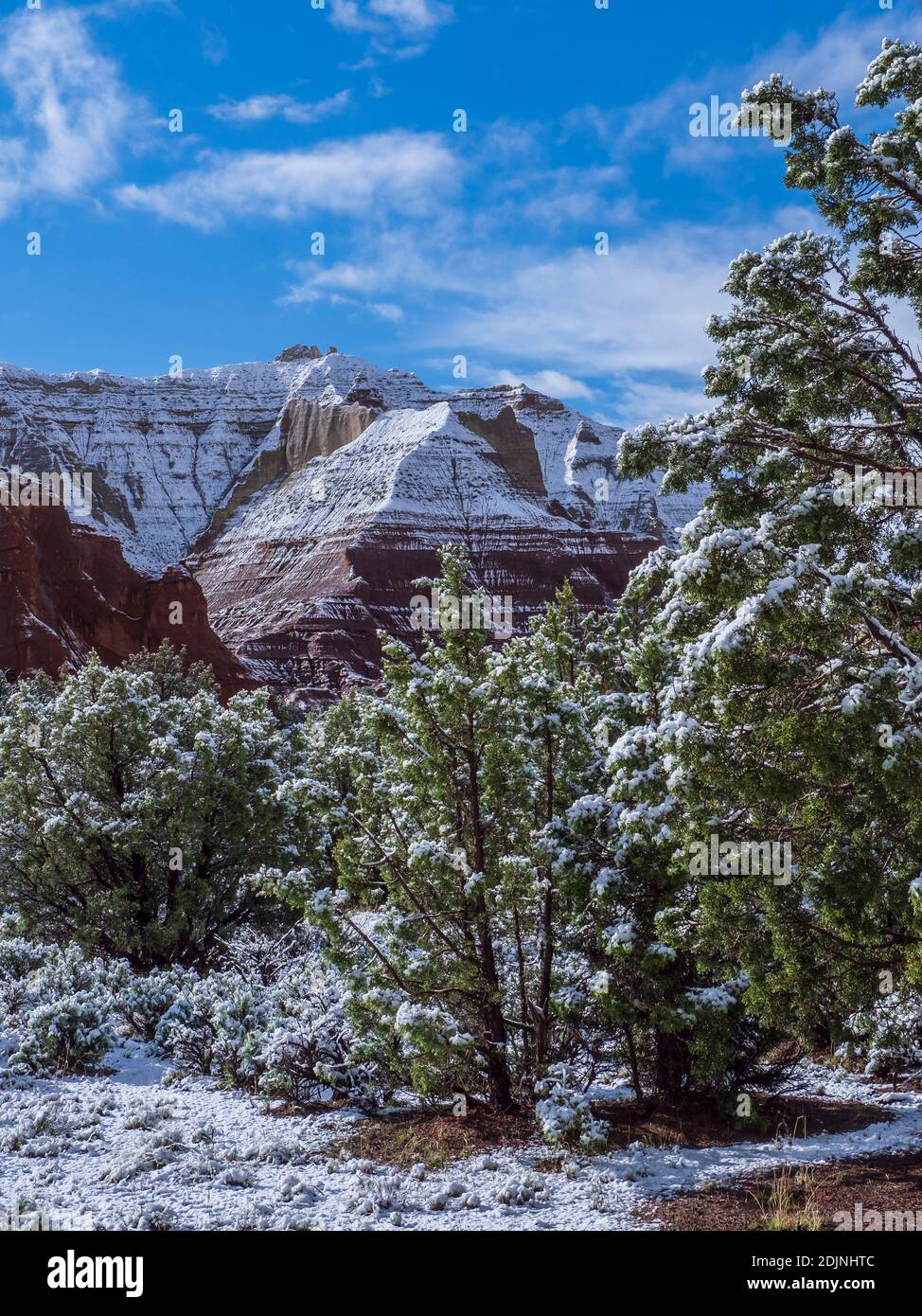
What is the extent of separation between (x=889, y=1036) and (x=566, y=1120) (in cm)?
367

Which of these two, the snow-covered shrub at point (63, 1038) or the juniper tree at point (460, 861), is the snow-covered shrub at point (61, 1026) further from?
the juniper tree at point (460, 861)

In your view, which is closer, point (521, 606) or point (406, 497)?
point (521, 606)

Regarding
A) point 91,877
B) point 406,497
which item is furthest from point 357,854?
point 406,497

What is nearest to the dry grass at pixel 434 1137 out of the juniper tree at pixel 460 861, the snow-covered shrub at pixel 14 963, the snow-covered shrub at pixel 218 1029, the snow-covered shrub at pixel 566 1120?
the juniper tree at pixel 460 861

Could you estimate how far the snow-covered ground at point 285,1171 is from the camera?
6.69 m

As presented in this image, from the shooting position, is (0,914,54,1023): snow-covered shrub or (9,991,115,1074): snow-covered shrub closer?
(9,991,115,1074): snow-covered shrub

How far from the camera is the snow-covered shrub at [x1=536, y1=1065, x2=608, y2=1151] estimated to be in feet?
25.2

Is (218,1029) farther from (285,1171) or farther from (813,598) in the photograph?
(813,598)

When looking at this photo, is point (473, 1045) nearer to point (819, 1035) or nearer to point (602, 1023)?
point (602, 1023)

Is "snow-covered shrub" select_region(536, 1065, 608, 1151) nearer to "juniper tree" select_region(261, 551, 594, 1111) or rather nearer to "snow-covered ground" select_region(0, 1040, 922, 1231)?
"snow-covered ground" select_region(0, 1040, 922, 1231)

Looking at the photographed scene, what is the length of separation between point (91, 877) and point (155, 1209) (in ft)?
28.8

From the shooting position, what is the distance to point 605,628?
1300 cm

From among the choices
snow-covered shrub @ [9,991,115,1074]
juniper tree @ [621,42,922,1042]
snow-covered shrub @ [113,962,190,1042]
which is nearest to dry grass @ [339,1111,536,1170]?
juniper tree @ [621,42,922,1042]

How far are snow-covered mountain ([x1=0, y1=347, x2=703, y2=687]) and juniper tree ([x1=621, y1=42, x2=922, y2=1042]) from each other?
7061 centimetres
